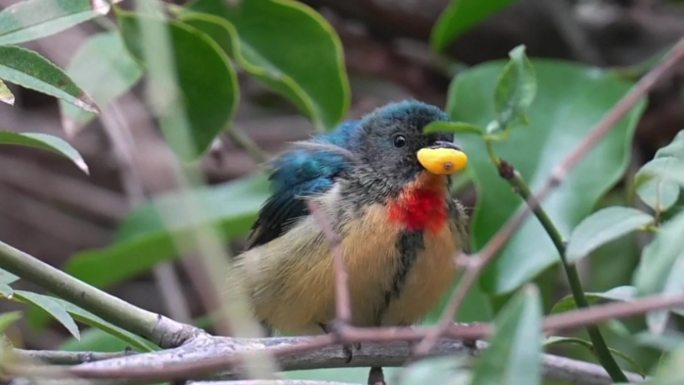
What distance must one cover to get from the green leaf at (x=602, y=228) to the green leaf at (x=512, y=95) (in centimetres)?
21

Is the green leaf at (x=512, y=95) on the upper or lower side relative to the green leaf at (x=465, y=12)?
lower

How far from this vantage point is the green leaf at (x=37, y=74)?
184 cm

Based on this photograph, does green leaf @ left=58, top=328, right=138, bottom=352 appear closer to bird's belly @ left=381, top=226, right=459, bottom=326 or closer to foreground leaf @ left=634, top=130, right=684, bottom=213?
bird's belly @ left=381, top=226, right=459, bottom=326

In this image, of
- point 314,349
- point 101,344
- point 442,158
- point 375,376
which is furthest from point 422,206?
point 314,349

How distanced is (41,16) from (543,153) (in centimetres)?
149

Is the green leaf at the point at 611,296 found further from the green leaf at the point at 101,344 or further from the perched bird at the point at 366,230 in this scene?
the green leaf at the point at 101,344

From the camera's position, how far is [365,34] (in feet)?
13.7

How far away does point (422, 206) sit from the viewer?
265 cm

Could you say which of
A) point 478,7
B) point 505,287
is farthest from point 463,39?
point 505,287

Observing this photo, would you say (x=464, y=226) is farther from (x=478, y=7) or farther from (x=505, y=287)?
(x=478, y=7)

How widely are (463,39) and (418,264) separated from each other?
5.78 feet

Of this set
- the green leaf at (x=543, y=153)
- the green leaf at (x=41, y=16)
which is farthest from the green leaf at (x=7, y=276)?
the green leaf at (x=543, y=153)

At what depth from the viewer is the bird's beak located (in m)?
2.41

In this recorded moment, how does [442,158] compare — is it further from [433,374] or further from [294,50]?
[433,374]
